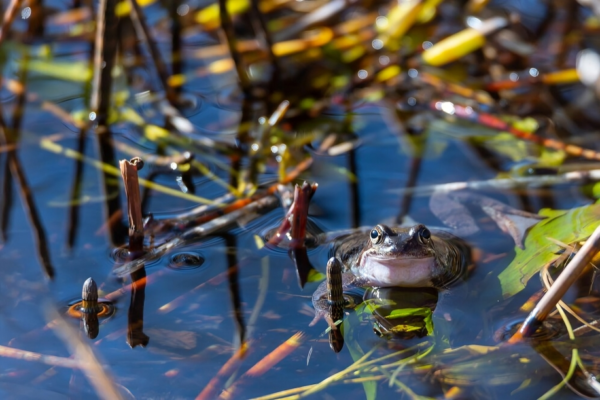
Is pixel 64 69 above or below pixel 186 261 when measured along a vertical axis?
above

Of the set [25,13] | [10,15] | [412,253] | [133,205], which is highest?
[10,15]

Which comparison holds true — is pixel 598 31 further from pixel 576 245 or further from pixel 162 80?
pixel 162 80

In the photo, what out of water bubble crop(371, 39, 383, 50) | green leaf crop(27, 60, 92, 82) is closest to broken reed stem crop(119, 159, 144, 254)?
green leaf crop(27, 60, 92, 82)

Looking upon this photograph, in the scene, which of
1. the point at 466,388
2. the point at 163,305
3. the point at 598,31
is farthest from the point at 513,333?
the point at 598,31

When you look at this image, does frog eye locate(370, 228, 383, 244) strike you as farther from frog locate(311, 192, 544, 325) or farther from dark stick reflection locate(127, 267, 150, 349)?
dark stick reflection locate(127, 267, 150, 349)

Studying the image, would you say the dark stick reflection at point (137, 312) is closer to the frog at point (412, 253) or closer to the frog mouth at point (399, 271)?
the frog at point (412, 253)

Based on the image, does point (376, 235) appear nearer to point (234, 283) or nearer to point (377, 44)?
point (234, 283)

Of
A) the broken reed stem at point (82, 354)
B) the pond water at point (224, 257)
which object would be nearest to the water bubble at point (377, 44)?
the pond water at point (224, 257)

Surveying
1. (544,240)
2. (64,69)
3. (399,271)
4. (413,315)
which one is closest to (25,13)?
(64,69)
